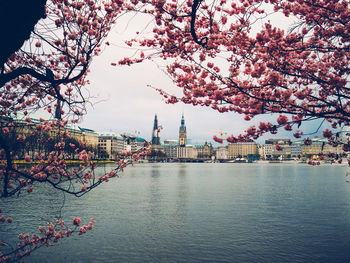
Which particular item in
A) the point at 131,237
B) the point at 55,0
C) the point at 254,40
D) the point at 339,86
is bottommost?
the point at 131,237

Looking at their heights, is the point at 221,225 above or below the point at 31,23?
below

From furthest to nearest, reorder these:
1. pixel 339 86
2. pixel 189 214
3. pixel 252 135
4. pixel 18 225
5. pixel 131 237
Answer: pixel 189 214
pixel 18 225
pixel 131 237
pixel 252 135
pixel 339 86

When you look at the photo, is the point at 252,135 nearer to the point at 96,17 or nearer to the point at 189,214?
the point at 96,17

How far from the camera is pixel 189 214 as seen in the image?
23.0m

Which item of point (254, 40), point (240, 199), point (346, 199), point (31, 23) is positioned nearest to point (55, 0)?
point (31, 23)

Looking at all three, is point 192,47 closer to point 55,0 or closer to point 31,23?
point 55,0

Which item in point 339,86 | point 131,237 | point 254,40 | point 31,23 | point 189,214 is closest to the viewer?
point 31,23

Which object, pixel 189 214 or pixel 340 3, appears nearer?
pixel 340 3

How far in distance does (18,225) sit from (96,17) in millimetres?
14911

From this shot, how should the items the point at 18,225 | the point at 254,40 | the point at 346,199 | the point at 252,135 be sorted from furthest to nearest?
the point at 346,199 → the point at 18,225 → the point at 252,135 → the point at 254,40

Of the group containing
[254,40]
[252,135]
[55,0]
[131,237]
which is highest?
[55,0]

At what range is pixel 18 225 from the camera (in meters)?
18.4

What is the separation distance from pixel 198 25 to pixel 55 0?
472 centimetres

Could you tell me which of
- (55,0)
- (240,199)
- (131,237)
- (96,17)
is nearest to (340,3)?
(96,17)
